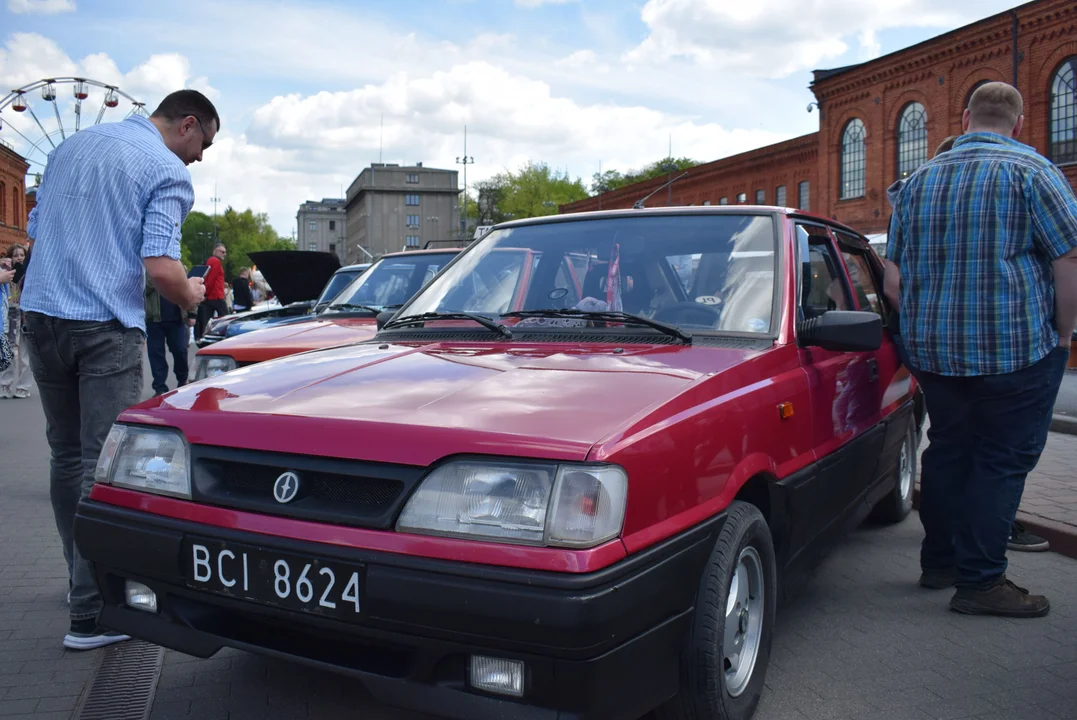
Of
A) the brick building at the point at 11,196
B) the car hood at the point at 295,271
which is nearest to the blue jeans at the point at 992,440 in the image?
the car hood at the point at 295,271

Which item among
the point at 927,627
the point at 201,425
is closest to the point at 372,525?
the point at 201,425

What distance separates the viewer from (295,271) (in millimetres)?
13305

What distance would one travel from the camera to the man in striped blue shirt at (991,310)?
3.83m

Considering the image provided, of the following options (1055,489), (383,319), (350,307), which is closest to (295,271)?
(350,307)

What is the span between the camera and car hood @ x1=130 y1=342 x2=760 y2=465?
7.54 ft

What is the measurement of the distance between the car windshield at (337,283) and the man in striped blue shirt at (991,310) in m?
6.52

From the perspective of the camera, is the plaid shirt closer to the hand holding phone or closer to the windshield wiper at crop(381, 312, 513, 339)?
Answer: the windshield wiper at crop(381, 312, 513, 339)

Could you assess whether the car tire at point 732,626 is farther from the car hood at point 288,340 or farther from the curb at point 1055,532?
the car hood at point 288,340

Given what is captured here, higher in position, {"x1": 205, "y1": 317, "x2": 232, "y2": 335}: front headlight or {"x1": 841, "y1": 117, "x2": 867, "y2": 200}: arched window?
{"x1": 841, "y1": 117, "x2": 867, "y2": 200}: arched window

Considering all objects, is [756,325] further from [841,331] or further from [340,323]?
[340,323]

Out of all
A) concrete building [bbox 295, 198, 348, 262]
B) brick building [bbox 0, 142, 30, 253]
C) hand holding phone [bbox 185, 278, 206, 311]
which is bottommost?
hand holding phone [bbox 185, 278, 206, 311]

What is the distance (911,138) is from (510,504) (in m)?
41.4

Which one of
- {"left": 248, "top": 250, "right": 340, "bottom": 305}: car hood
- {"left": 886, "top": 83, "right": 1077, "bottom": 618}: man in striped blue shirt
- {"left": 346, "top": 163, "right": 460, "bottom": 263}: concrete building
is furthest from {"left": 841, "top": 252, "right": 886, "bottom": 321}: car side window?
{"left": 346, "top": 163, "right": 460, "bottom": 263}: concrete building

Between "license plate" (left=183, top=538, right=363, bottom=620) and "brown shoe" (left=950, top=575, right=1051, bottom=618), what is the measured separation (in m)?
2.84
